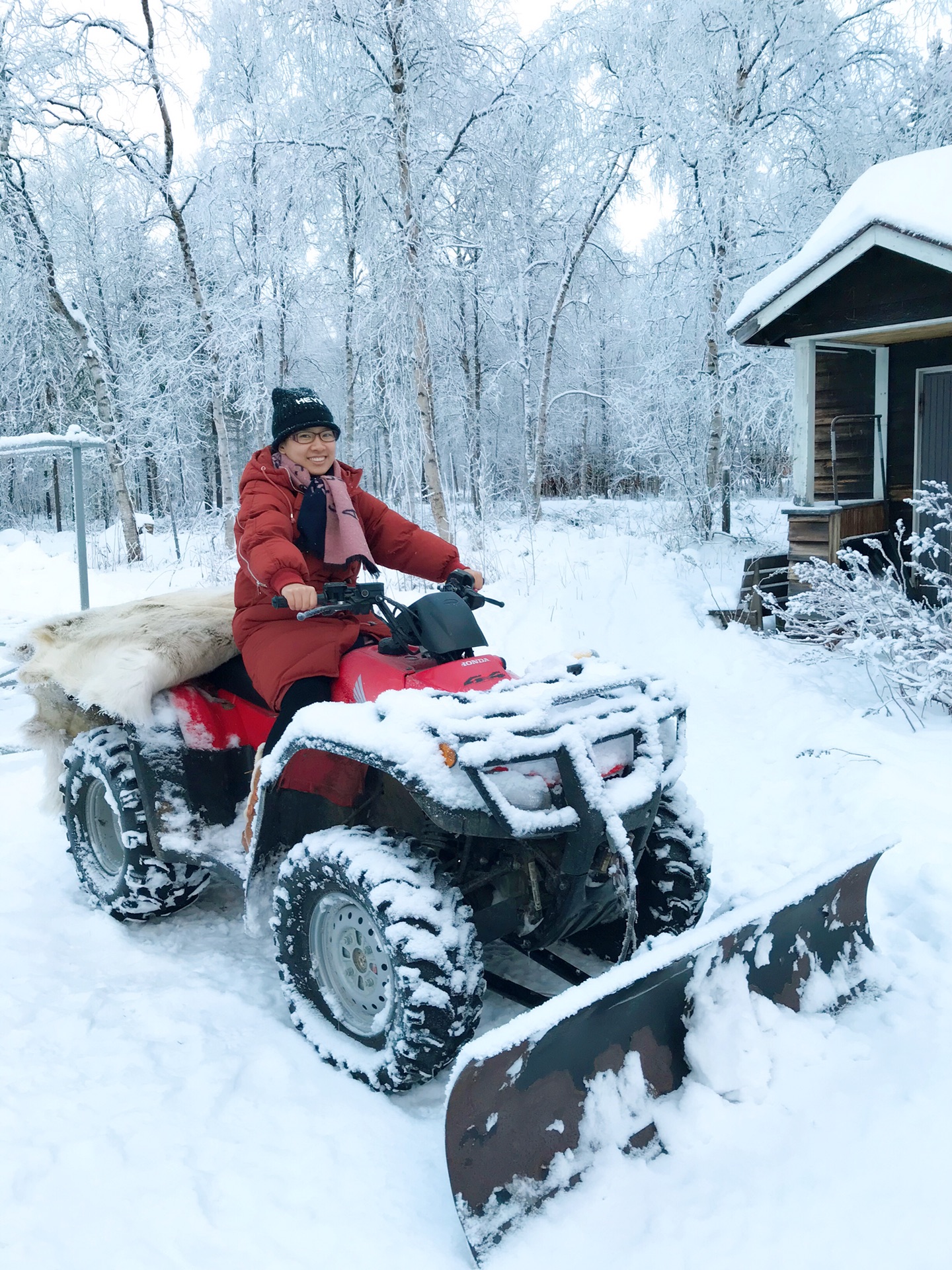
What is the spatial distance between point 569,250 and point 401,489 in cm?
675

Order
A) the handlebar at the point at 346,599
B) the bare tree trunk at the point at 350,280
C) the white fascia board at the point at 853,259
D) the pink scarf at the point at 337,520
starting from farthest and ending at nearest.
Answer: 1. the bare tree trunk at the point at 350,280
2. the white fascia board at the point at 853,259
3. the pink scarf at the point at 337,520
4. the handlebar at the point at 346,599

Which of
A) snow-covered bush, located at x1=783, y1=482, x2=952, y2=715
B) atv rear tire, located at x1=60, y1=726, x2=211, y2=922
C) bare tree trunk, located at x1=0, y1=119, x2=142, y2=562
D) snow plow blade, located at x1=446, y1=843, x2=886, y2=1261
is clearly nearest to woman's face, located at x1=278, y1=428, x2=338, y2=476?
atv rear tire, located at x1=60, y1=726, x2=211, y2=922

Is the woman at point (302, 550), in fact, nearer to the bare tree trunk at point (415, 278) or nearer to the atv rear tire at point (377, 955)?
the atv rear tire at point (377, 955)

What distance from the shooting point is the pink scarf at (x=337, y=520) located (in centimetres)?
324

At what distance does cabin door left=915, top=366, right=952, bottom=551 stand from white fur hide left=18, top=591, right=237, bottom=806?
664 cm

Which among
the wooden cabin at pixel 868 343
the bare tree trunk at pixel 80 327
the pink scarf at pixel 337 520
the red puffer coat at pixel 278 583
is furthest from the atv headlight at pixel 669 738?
the bare tree trunk at pixel 80 327

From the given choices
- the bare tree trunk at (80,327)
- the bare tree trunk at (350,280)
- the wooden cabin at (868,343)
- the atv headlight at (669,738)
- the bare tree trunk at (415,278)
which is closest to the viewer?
the atv headlight at (669,738)

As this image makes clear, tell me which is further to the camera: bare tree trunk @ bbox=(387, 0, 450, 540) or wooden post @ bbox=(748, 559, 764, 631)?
bare tree trunk @ bbox=(387, 0, 450, 540)

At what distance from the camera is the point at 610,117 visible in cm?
1415

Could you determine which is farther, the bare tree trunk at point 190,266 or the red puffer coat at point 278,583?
the bare tree trunk at point 190,266

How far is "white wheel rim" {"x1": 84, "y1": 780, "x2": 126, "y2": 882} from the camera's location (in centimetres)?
368

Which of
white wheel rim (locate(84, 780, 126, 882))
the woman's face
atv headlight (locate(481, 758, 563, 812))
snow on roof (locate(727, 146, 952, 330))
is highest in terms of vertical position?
snow on roof (locate(727, 146, 952, 330))

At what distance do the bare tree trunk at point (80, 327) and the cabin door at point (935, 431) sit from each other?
34.0ft

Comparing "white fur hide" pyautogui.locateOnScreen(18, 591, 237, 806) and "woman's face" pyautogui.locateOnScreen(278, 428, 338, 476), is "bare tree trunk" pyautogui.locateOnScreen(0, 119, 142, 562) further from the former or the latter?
"woman's face" pyautogui.locateOnScreen(278, 428, 338, 476)
